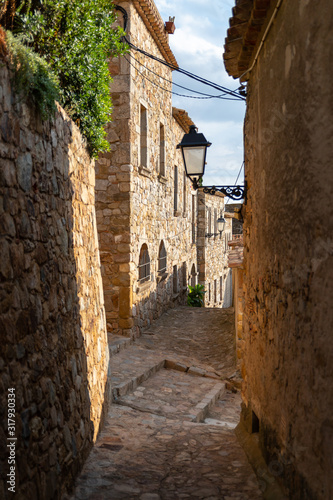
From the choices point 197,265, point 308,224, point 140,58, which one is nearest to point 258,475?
point 308,224

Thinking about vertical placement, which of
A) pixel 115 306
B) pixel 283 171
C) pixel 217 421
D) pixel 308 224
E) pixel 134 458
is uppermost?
pixel 283 171

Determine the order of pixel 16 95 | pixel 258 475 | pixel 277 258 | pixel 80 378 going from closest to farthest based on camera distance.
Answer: pixel 16 95, pixel 277 258, pixel 258 475, pixel 80 378

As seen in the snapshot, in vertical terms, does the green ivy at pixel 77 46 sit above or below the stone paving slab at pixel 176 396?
above

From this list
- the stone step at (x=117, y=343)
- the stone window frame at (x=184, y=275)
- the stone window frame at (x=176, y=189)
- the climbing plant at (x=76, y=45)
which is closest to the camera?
the climbing plant at (x=76, y=45)

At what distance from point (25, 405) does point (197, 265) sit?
16.6 meters

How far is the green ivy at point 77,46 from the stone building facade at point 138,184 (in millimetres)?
3605

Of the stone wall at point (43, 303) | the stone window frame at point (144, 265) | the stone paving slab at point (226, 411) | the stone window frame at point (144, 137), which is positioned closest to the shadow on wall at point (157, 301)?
the stone window frame at point (144, 265)

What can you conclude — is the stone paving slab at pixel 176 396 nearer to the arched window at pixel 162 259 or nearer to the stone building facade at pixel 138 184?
the stone building facade at pixel 138 184

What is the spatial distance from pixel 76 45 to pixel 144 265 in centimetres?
633

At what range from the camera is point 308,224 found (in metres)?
2.54

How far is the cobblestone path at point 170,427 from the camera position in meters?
3.53

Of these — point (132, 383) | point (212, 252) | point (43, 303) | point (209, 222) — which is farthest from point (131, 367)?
point (212, 252)

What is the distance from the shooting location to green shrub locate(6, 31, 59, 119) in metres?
2.77

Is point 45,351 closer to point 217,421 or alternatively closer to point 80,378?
point 80,378
